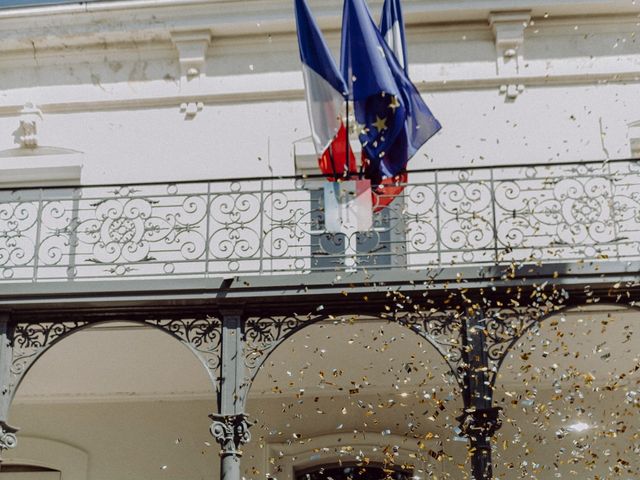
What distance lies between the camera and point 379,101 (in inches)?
356

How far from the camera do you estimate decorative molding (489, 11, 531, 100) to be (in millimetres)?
10516

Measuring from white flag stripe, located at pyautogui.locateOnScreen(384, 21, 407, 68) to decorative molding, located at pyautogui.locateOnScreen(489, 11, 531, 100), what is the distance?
1396 millimetres

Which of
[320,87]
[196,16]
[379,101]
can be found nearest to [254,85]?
→ [196,16]

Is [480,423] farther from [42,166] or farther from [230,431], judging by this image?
[42,166]

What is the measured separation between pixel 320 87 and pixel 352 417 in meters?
3.13

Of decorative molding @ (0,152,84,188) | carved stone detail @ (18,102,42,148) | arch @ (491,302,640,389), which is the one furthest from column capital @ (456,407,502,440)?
→ carved stone detail @ (18,102,42,148)

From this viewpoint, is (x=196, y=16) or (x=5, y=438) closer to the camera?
(x=5, y=438)

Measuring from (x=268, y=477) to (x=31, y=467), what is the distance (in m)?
2.39

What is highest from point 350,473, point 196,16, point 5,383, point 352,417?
point 196,16

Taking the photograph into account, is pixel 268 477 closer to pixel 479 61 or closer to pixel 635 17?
pixel 479 61

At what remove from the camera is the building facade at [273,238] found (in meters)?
8.70

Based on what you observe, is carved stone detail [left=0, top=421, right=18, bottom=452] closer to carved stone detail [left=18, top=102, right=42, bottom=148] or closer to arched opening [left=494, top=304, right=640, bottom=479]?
carved stone detail [left=18, top=102, right=42, bottom=148]

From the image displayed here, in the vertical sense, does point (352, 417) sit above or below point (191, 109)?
below

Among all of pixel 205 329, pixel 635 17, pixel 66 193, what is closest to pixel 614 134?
pixel 635 17
